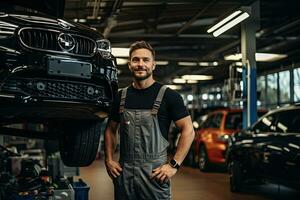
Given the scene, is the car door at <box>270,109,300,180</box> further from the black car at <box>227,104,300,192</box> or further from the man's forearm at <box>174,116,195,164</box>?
the man's forearm at <box>174,116,195,164</box>

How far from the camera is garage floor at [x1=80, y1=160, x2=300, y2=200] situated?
6.60 m

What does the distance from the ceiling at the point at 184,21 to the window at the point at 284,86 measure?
0.74m

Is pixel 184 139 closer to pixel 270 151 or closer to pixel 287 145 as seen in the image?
pixel 287 145

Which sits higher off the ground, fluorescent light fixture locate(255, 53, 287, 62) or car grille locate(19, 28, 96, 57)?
fluorescent light fixture locate(255, 53, 287, 62)

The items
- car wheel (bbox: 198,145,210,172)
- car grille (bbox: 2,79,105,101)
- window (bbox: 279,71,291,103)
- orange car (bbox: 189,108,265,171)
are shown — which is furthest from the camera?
window (bbox: 279,71,291,103)

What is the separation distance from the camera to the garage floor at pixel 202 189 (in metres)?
6.60

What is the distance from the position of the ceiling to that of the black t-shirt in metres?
4.98

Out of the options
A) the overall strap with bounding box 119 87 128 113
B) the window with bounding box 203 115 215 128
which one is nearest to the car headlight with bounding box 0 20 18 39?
the overall strap with bounding box 119 87 128 113

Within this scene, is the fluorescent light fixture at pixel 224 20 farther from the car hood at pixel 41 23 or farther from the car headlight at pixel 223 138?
the car hood at pixel 41 23

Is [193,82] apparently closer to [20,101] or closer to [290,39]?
[290,39]

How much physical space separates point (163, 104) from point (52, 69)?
841mm

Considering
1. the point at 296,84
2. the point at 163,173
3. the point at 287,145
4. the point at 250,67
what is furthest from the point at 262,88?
the point at 163,173

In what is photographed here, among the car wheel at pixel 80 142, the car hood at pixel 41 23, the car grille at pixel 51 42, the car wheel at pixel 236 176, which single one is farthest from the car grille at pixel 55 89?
the car wheel at pixel 236 176

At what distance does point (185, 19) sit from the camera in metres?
10.6
